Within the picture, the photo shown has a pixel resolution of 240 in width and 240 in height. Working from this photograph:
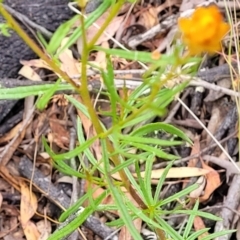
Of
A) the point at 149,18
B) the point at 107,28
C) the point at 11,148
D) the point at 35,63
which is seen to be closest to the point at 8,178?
the point at 11,148

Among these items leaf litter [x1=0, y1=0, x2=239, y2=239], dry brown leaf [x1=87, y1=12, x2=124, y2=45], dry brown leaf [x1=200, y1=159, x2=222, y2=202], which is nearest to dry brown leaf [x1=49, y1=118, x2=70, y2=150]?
leaf litter [x1=0, y1=0, x2=239, y2=239]

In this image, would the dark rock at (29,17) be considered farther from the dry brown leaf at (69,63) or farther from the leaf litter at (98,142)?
the dry brown leaf at (69,63)

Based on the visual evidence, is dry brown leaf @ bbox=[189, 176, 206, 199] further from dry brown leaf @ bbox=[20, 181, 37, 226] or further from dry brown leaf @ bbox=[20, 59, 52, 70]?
dry brown leaf @ bbox=[20, 59, 52, 70]

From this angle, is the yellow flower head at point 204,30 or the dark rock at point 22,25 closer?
the yellow flower head at point 204,30

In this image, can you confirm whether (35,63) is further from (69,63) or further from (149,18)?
(149,18)


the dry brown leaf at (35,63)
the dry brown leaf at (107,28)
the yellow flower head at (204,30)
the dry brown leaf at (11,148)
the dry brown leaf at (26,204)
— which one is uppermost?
the yellow flower head at (204,30)

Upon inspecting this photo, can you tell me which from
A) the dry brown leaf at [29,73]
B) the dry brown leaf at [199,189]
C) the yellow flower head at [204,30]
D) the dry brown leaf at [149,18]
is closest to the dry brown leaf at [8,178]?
the dry brown leaf at [29,73]

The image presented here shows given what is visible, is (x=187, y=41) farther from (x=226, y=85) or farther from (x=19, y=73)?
(x=19, y=73)

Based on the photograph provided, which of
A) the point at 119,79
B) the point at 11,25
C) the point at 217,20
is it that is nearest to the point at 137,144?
the point at 11,25
